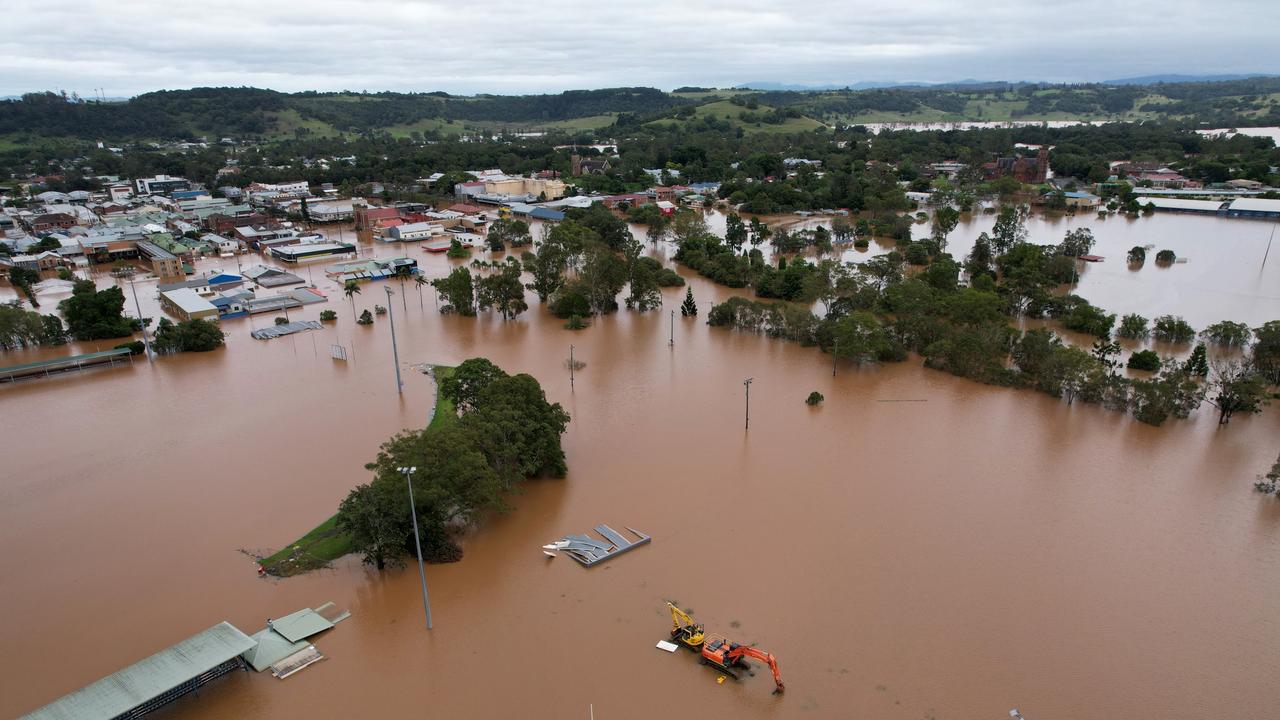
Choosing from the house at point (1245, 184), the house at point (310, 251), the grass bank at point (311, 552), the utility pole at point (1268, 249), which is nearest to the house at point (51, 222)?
the house at point (310, 251)

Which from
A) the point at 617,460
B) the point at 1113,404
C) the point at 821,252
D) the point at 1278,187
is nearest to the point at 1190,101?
the point at 1278,187

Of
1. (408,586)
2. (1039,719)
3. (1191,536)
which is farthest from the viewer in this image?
(1191,536)

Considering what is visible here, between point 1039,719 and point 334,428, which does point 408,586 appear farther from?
point 1039,719

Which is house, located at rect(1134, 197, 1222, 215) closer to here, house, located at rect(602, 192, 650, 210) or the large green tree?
house, located at rect(602, 192, 650, 210)

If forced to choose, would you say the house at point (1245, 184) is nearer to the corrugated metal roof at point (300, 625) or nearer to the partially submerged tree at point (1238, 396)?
the partially submerged tree at point (1238, 396)

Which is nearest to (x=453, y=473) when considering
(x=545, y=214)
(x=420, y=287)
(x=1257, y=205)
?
(x=420, y=287)
